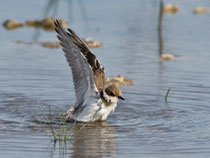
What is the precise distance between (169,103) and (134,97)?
2.33 feet

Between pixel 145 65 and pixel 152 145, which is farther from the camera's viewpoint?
pixel 145 65

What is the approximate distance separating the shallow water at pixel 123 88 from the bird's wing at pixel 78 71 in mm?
534

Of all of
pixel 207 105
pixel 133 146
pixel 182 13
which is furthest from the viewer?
pixel 182 13

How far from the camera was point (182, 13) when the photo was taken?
17.0 metres

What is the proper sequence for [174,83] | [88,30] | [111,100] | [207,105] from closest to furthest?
1. [111,100]
2. [207,105]
3. [174,83]
4. [88,30]

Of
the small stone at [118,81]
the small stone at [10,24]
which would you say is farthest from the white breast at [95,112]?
the small stone at [10,24]

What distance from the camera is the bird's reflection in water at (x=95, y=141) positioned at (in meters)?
7.35

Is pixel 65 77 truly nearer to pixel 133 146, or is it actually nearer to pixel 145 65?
pixel 145 65

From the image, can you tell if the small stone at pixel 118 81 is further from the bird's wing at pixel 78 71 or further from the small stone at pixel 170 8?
the small stone at pixel 170 8

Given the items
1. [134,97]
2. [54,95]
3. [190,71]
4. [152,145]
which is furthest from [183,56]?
[152,145]

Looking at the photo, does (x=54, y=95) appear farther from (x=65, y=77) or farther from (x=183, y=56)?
(x=183, y=56)

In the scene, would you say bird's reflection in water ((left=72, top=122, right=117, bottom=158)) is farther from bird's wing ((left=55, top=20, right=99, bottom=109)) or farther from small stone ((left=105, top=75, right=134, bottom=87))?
small stone ((left=105, top=75, right=134, bottom=87))

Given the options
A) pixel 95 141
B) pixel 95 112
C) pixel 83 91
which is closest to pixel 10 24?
pixel 83 91

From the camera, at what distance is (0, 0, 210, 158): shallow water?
25.4ft
